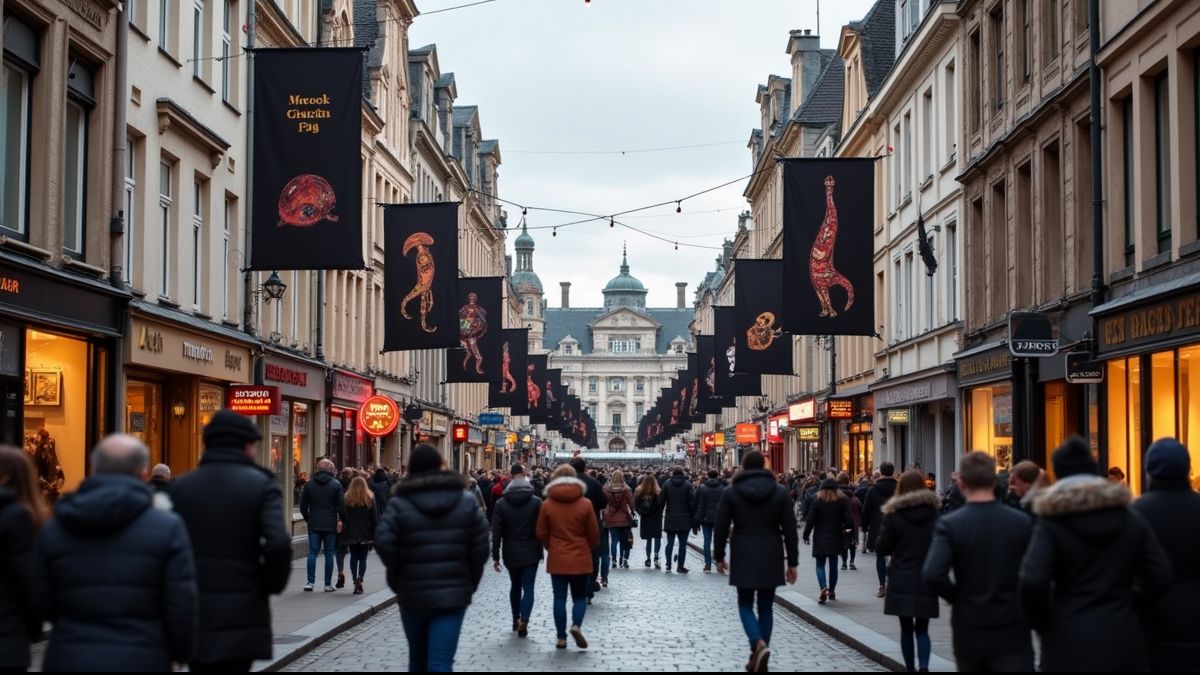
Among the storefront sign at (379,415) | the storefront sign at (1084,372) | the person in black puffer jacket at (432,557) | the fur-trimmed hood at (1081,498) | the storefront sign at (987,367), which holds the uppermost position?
the storefront sign at (987,367)

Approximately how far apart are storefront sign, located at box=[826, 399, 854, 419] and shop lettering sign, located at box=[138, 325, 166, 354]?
23270 millimetres

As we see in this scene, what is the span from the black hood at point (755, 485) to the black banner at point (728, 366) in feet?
95.6

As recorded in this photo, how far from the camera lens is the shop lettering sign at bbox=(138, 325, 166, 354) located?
20516 mm

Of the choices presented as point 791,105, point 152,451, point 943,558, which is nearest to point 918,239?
point 152,451

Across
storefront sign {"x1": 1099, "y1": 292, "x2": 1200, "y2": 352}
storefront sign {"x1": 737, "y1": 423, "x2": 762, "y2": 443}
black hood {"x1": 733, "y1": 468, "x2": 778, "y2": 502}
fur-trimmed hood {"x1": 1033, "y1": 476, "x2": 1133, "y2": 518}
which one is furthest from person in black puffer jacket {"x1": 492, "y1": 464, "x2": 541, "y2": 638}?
storefront sign {"x1": 737, "y1": 423, "x2": 762, "y2": 443}

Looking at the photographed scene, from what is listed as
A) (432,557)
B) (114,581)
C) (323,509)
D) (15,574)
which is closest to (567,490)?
(432,557)

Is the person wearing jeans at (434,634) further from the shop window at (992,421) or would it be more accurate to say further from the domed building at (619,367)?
the domed building at (619,367)

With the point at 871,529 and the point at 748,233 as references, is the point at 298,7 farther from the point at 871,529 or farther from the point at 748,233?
the point at 748,233

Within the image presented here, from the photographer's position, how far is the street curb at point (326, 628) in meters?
13.4

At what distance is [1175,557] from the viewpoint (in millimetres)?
8297

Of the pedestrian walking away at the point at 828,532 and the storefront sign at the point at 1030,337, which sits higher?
the storefront sign at the point at 1030,337

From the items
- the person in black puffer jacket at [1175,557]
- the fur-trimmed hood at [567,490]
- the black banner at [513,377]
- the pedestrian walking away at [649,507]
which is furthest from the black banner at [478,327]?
the person in black puffer jacket at [1175,557]

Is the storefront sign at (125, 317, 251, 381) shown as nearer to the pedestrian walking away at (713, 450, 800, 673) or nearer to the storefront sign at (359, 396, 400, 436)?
the storefront sign at (359, 396, 400, 436)

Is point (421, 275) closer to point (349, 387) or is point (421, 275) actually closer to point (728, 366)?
point (349, 387)
